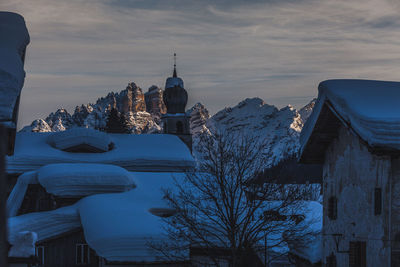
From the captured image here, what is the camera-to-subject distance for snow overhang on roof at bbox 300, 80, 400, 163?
1014 centimetres

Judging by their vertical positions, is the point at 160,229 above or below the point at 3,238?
below

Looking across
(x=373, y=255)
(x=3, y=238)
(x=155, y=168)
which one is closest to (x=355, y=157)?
(x=373, y=255)

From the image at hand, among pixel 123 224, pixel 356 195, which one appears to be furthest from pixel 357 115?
pixel 123 224

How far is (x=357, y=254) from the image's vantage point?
453 inches

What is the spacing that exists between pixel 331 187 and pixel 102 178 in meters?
24.8

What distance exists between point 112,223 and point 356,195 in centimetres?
1805

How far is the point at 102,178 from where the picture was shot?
120 ft

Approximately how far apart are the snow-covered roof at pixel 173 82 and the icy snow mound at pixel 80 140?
113ft

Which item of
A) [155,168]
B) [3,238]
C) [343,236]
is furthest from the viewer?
[155,168]

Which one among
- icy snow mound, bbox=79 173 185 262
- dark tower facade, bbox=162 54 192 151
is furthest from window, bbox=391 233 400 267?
dark tower facade, bbox=162 54 192 151

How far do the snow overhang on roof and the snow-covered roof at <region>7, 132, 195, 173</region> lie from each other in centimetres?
3894

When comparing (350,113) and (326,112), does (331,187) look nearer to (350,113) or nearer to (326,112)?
(326,112)

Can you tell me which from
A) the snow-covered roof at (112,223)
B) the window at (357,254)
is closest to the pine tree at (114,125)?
the snow-covered roof at (112,223)

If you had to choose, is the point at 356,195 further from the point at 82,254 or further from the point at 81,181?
the point at 81,181
